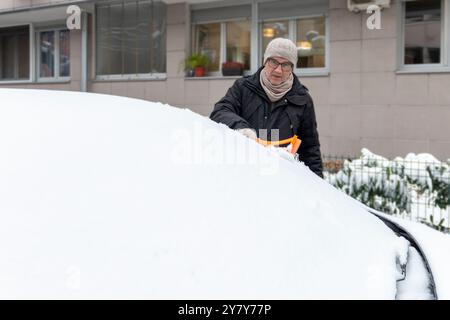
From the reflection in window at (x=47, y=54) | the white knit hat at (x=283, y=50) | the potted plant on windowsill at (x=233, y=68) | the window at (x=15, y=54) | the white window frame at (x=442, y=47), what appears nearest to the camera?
the white knit hat at (x=283, y=50)

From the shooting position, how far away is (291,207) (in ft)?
4.83

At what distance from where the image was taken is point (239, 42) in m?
9.16

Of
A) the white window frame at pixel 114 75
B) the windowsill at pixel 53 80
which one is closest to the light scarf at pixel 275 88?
the white window frame at pixel 114 75

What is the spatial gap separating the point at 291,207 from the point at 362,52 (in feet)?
22.9

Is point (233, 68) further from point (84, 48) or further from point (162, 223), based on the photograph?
point (162, 223)

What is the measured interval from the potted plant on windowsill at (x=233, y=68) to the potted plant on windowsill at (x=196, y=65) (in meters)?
0.46

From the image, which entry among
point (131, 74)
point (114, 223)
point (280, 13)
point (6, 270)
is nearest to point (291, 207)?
point (114, 223)

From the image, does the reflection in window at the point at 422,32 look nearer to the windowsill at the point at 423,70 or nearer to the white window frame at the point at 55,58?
the windowsill at the point at 423,70

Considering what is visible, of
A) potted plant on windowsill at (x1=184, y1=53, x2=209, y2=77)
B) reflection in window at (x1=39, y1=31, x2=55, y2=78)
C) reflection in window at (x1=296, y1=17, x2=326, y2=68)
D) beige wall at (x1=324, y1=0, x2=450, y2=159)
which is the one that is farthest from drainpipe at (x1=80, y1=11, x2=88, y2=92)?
beige wall at (x1=324, y1=0, x2=450, y2=159)

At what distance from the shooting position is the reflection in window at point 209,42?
941 centimetres

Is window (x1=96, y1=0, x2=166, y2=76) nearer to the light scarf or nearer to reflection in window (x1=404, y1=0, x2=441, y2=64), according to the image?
reflection in window (x1=404, y1=0, x2=441, y2=64)

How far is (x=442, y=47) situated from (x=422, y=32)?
43cm

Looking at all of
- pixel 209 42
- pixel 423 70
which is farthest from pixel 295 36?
pixel 423 70
